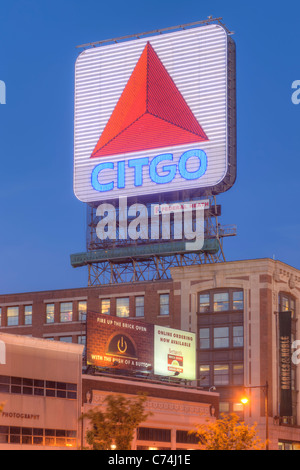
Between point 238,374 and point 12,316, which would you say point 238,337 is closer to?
point 238,374

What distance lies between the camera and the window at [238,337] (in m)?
101

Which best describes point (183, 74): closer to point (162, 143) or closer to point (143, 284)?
point (162, 143)

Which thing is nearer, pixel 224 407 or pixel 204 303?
pixel 224 407

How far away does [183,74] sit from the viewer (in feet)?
396

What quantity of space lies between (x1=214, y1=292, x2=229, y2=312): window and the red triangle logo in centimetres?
2322

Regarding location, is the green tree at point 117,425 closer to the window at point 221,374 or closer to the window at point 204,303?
the window at point 221,374

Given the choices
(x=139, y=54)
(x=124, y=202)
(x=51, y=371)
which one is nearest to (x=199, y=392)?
(x=51, y=371)

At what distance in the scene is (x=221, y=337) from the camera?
10244 cm

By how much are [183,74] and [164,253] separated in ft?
79.3

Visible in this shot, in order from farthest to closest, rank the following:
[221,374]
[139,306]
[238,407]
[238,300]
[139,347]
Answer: [139,306]
[238,300]
[221,374]
[238,407]
[139,347]

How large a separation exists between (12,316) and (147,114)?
3027 centimetres

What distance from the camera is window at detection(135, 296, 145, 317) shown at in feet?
352

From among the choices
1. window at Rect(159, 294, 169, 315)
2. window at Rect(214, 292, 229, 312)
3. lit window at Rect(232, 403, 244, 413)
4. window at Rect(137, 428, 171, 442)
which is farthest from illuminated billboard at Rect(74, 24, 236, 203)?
window at Rect(137, 428, 171, 442)

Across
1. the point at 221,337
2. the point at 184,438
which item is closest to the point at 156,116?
the point at 221,337
